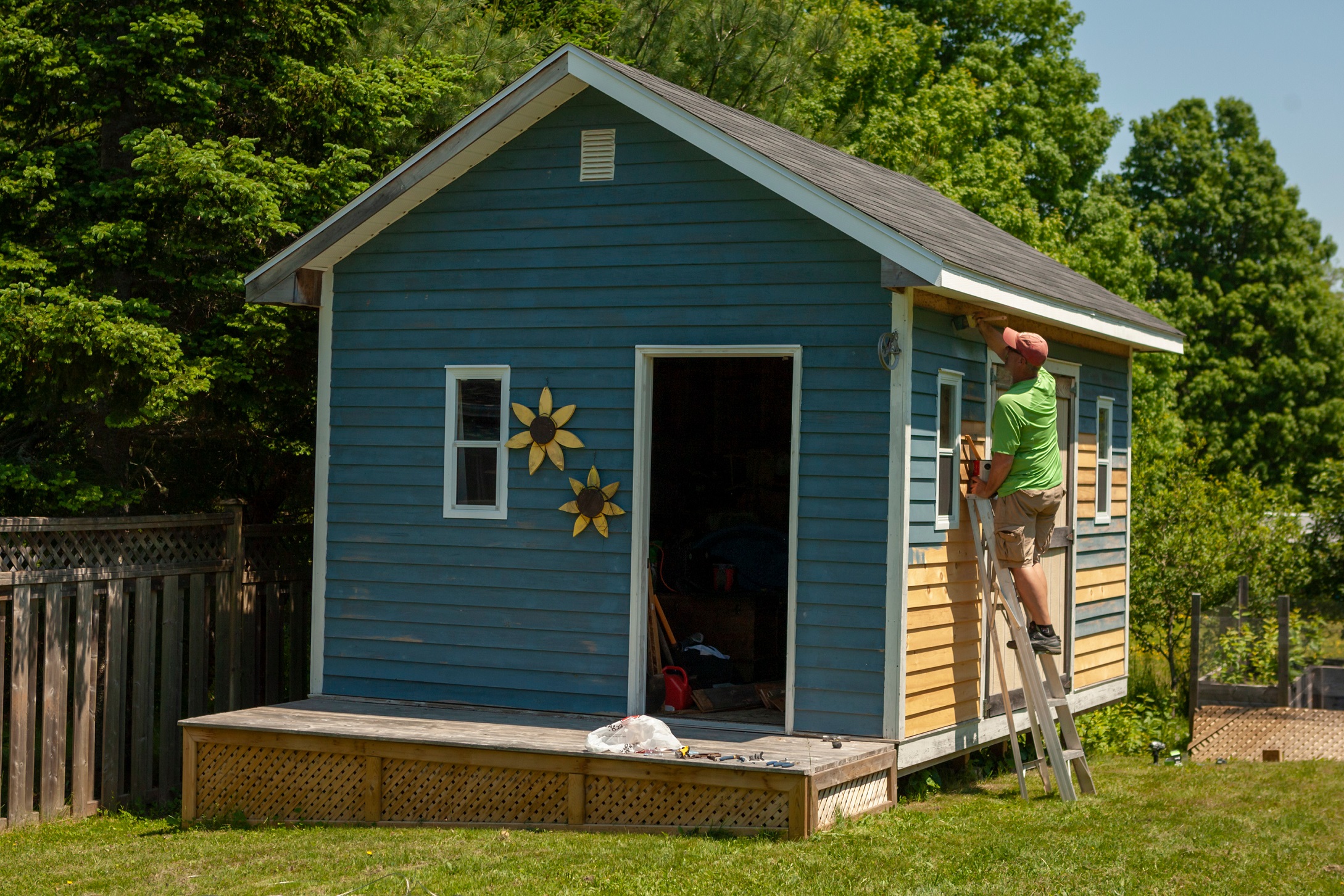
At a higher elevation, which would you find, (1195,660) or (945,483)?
(945,483)

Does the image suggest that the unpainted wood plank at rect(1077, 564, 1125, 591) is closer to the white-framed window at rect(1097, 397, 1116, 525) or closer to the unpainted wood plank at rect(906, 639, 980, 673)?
the white-framed window at rect(1097, 397, 1116, 525)

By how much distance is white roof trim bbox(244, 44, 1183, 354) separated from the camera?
8.23 m

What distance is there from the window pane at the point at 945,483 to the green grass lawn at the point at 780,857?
1.89 m

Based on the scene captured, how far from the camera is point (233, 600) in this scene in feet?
35.7

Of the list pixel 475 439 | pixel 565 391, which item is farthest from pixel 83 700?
pixel 565 391

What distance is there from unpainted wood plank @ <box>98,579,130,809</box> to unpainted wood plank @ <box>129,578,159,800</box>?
96 millimetres

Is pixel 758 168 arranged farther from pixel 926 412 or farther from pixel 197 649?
pixel 197 649

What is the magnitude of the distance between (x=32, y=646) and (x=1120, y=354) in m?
9.17

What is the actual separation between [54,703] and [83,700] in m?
0.24

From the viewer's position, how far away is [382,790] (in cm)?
854

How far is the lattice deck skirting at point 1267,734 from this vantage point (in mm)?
11703

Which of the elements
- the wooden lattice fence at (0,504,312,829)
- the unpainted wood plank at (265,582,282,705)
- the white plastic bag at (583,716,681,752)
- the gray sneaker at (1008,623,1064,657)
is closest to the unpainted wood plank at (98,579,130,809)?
the wooden lattice fence at (0,504,312,829)

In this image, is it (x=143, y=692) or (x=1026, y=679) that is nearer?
(x=1026, y=679)

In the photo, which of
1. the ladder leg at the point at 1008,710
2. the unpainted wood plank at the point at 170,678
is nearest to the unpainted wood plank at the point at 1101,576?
the ladder leg at the point at 1008,710
